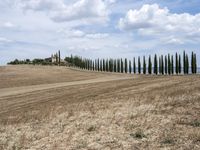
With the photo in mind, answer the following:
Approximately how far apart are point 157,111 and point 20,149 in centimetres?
526

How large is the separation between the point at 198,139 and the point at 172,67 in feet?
267

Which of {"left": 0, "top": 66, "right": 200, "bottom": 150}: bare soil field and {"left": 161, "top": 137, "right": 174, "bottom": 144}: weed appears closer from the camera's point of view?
{"left": 161, "top": 137, "right": 174, "bottom": 144}: weed

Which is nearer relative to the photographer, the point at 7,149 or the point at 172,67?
the point at 7,149

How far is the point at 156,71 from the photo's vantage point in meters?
91.4

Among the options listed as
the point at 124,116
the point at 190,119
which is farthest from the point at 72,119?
the point at 190,119

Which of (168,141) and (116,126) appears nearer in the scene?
(168,141)

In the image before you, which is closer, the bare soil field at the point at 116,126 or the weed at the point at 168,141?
the weed at the point at 168,141

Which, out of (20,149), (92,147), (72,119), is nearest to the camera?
(92,147)

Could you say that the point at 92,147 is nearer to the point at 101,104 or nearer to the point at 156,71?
the point at 101,104

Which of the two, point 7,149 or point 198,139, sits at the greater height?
point 198,139

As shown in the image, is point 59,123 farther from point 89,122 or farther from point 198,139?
point 198,139

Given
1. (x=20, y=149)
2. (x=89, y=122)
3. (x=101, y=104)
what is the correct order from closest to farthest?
(x=20, y=149), (x=89, y=122), (x=101, y=104)

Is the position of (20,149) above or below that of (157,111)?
below

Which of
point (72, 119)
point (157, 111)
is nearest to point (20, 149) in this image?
point (72, 119)
